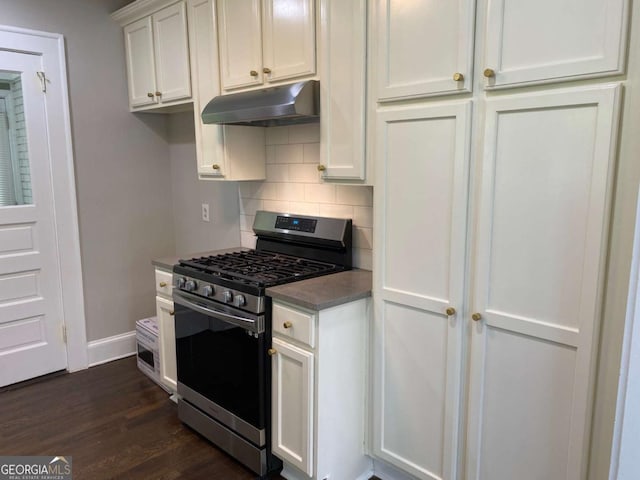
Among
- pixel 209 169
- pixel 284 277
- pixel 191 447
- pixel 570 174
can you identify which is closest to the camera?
pixel 570 174

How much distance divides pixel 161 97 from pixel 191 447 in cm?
209

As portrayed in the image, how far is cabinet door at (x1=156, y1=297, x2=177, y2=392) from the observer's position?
2701mm

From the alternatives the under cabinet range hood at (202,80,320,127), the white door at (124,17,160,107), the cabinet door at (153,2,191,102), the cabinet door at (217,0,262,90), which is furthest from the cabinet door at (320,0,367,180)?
the white door at (124,17,160,107)

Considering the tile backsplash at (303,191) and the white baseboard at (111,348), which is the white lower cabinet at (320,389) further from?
the white baseboard at (111,348)

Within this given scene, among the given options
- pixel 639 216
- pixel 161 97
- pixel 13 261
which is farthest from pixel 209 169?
pixel 639 216

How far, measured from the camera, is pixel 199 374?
2459mm

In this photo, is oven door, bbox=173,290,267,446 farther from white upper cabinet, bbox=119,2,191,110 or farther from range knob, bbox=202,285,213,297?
white upper cabinet, bbox=119,2,191,110

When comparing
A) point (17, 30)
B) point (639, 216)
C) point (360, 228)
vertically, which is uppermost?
point (17, 30)

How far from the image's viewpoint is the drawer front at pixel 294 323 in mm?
1891

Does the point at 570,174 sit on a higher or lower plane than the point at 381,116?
lower

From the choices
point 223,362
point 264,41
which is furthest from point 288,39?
point 223,362

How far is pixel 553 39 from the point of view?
1396 mm

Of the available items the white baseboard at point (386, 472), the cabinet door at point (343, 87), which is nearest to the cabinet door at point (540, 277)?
the white baseboard at point (386, 472)

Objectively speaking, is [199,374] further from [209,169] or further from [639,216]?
[639,216]
